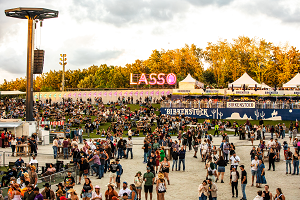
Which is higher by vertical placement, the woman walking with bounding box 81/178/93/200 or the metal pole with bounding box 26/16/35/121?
the metal pole with bounding box 26/16/35/121

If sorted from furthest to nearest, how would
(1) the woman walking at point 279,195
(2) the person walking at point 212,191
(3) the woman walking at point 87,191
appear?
(2) the person walking at point 212,191
(3) the woman walking at point 87,191
(1) the woman walking at point 279,195

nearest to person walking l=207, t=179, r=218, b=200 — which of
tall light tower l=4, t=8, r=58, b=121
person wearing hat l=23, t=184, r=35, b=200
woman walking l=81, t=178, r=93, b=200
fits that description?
woman walking l=81, t=178, r=93, b=200

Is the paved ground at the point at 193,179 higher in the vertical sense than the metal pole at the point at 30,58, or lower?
lower

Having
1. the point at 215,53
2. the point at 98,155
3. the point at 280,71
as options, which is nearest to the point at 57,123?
the point at 98,155

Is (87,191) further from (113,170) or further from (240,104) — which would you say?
(240,104)

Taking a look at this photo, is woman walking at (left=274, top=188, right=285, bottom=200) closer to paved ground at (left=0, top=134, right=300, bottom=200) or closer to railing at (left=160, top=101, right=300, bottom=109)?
paved ground at (left=0, top=134, right=300, bottom=200)

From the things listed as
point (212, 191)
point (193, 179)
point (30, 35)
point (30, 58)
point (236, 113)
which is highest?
point (30, 35)

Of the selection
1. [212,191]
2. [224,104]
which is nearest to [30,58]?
[224,104]

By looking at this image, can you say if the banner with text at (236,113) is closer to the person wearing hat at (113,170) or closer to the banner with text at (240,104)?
the banner with text at (240,104)

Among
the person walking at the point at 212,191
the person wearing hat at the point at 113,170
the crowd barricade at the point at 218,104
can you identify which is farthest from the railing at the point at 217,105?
the person walking at the point at 212,191

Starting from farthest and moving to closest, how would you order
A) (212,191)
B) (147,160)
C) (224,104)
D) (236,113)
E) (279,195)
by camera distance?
(224,104) < (236,113) < (147,160) < (212,191) < (279,195)

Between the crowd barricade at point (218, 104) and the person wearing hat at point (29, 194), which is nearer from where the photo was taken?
the person wearing hat at point (29, 194)

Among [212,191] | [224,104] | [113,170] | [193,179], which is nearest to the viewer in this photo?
[212,191]

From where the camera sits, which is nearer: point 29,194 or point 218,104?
point 29,194
